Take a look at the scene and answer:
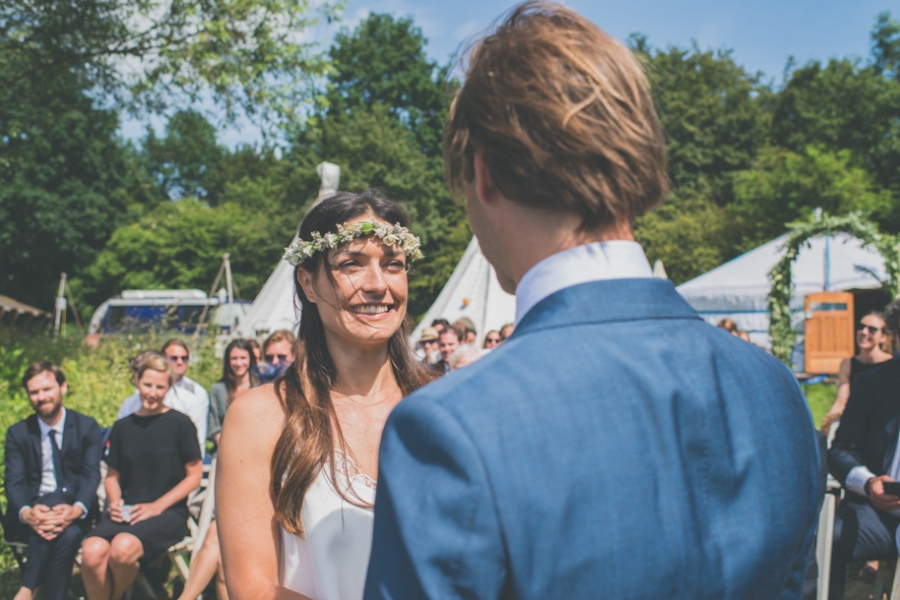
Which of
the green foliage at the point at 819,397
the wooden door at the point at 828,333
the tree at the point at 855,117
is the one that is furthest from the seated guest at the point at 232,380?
the tree at the point at 855,117

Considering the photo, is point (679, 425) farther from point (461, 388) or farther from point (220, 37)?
point (220, 37)

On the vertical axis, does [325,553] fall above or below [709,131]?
below

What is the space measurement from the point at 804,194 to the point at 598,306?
1117 inches

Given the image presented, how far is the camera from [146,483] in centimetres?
545

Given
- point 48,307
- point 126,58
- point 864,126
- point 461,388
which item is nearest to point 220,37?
point 126,58

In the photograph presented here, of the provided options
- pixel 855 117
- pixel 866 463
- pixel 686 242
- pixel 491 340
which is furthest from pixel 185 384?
pixel 855 117

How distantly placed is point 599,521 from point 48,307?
148 ft

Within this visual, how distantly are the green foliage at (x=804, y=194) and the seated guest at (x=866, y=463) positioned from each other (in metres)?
22.7

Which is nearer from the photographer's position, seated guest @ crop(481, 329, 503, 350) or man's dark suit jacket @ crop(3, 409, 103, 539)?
man's dark suit jacket @ crop(3, 409, 103, 539)

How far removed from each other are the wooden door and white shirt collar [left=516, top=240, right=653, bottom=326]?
57.9 ft

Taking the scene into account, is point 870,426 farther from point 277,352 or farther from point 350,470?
point 277,352

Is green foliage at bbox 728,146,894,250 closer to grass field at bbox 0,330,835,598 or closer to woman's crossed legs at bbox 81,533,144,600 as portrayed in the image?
grass field at bbox 0,330,835,598

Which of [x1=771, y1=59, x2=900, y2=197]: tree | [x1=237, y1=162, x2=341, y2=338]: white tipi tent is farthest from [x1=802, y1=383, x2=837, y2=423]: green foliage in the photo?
[x1=771, y1=59, x2=900, y2=197]: tree

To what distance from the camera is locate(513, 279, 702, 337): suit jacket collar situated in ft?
3.56
